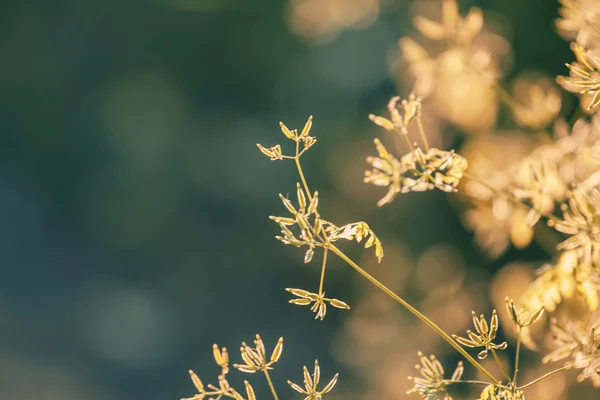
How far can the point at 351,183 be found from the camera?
176 centimetres

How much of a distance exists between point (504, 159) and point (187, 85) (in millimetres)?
1799

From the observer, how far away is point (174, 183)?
2217mm

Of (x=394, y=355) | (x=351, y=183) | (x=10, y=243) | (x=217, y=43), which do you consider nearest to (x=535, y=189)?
(x=394, y=355)

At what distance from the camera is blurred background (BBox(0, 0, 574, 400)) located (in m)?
1.86

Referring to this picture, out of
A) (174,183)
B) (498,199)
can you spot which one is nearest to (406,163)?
(498,199)

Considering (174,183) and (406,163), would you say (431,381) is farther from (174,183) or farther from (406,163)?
(174,183)

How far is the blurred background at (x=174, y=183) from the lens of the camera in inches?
73.3

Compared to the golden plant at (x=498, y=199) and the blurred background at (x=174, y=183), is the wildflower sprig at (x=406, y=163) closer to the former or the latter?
the golden plant at (x=498, y=199)

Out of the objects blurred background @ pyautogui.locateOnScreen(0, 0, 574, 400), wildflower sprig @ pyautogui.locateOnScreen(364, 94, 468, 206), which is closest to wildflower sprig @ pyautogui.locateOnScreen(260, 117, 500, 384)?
wildflower sprig @ pyautogui.locateOnScreen(364, 94, 468, 206)

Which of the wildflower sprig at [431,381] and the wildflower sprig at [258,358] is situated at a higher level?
the wildflower sprig at [258,358]

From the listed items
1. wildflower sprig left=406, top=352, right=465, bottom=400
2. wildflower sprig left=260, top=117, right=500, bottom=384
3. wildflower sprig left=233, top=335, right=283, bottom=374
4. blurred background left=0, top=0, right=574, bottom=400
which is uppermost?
wildflower sprig left=260, top=117, right=500, bottom=384

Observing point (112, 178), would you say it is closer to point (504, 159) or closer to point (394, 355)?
point (394, 355)

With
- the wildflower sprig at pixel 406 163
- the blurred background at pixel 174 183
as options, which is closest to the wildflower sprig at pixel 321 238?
the wildflower sprig at pixel 406 163

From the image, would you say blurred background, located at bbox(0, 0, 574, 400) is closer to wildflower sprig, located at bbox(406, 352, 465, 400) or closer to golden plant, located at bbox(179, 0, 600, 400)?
golden plant, located at bbox(179, 0, 600, 400)
